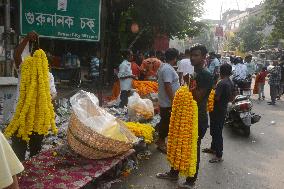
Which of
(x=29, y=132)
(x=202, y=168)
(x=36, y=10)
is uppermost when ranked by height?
(x=36, y=10)

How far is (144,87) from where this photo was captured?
1051 centimetres

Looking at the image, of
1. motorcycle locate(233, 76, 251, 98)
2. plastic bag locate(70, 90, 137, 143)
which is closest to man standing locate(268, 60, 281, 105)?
motorcycle locate(233, 76, 251, 98)

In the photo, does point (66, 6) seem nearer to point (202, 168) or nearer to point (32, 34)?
point (32, 34)

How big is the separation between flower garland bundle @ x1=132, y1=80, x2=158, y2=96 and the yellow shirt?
8338mm

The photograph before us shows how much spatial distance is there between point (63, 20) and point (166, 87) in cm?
237

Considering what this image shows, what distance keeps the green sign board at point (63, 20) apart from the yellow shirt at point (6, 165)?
5513 millimetres

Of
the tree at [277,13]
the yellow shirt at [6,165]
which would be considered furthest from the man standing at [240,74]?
the tree at [277,13]

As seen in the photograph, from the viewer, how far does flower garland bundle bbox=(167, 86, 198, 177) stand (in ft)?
17.2

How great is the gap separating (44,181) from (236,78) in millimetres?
10382

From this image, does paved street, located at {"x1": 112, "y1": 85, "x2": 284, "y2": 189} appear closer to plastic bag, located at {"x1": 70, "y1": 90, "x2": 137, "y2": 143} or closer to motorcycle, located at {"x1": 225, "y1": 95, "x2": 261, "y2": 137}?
motorcycle, located at {"x1": 225, "y1": 95, "x2": 261, "y2": 137}

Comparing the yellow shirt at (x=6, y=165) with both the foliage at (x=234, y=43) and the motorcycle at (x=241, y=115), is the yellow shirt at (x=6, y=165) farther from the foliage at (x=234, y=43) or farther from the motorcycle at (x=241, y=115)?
the foliage at (x=234, y=43)

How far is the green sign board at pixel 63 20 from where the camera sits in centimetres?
714

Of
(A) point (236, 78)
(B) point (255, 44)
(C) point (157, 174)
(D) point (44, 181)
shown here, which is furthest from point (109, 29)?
(B) point (255, 44)

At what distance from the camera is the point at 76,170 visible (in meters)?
4.97
